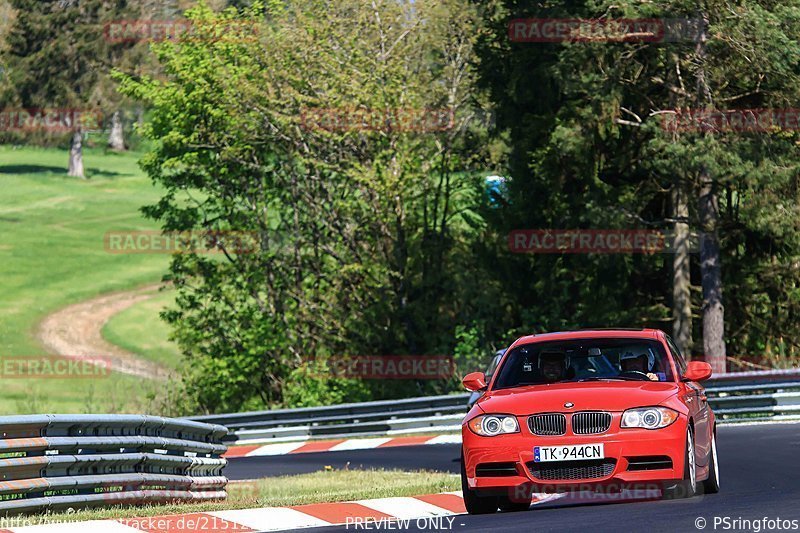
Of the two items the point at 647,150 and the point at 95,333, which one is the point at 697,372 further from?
the point at 95,333

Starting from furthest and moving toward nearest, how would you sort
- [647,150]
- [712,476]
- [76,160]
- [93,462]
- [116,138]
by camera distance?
[116,138] → [76,160] → [647,150] → [712,476] → [93,462]

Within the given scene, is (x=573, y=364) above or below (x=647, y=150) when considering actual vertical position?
below

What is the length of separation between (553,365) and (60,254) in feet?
243

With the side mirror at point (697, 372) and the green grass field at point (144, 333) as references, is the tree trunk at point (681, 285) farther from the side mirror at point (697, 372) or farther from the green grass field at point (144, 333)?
the green grass field at point (144, 333)

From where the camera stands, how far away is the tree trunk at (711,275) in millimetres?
36562

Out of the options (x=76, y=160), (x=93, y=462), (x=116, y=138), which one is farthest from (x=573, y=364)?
(x=116, y=138)

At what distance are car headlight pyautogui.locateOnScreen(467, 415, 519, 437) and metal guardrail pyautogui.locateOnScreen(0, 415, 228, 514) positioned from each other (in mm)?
3293

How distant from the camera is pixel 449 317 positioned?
1779 inches

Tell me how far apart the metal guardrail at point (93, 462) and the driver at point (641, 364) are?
447 cm

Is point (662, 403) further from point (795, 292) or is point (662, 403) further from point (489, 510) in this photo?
point (795, 292)

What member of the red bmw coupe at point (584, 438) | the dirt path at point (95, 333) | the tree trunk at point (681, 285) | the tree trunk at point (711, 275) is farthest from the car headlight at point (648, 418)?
the dirt path at point (95, 333)

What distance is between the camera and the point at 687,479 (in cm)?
1167

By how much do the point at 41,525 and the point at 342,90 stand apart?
3223 centimetres

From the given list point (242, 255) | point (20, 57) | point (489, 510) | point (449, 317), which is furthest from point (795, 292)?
point (20, 57)
